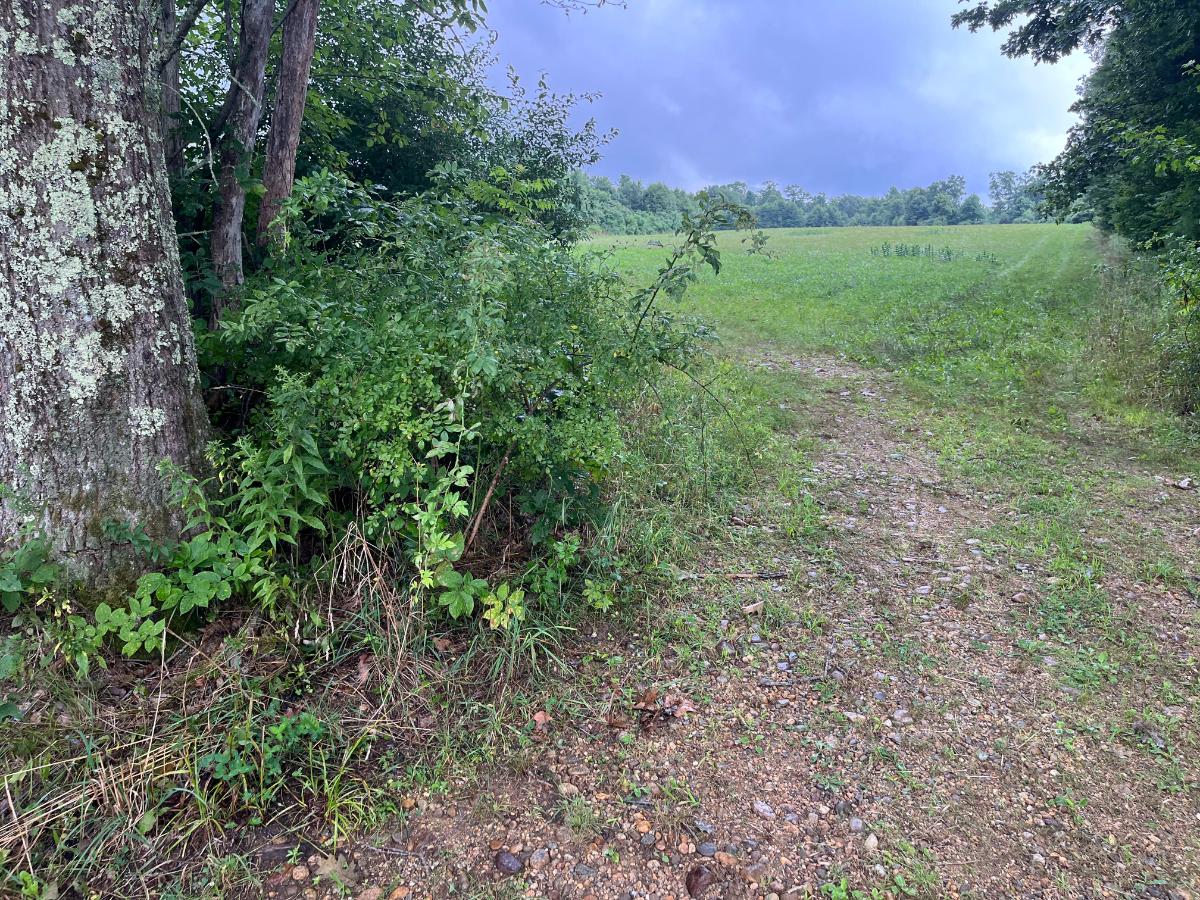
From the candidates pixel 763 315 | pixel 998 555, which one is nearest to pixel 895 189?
pixel 763 315

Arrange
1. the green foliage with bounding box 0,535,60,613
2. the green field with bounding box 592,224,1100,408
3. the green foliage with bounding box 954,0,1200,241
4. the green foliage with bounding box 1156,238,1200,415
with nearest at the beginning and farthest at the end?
the green foliage with bounding box 0,535,60,613 → the green foliage with bounding box 1156,238,1200,415 → the green field with bounding box 592,224,1100,408 → the green foliage with bounding box 954,0,1200,241

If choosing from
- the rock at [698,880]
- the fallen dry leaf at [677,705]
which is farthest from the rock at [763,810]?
the fallen dry leaf at [677,705]

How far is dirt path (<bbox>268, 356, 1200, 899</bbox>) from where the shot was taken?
235 centimetres

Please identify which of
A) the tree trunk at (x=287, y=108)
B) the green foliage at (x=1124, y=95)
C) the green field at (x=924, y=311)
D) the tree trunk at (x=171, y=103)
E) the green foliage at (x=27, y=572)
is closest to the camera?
the green foliage at (x=27, y=572)

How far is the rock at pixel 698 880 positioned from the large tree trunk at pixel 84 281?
8.24 feet

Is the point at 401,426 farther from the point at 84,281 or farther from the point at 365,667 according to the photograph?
the point at 84,281

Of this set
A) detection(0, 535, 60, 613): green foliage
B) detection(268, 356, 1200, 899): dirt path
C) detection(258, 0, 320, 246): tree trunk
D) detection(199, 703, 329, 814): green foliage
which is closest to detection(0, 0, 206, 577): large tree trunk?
detection(0, 535, 60, 613): green foliage

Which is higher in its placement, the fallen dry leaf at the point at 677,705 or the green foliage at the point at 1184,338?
the green foliage at the point at 1184,338

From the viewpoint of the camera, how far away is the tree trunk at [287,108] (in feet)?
14.1

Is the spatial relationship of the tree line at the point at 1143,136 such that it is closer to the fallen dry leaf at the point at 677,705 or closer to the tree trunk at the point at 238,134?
the fallen dry leaf at the point at 677,705

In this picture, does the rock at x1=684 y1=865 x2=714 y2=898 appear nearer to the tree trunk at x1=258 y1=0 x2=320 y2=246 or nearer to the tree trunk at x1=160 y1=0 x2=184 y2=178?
the tree trunk at x1=258 y1=0 x2=320 y2=246

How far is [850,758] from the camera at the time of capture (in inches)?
112

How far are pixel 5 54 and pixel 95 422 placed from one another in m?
1.38

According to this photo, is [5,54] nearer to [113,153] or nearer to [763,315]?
[113,153]
